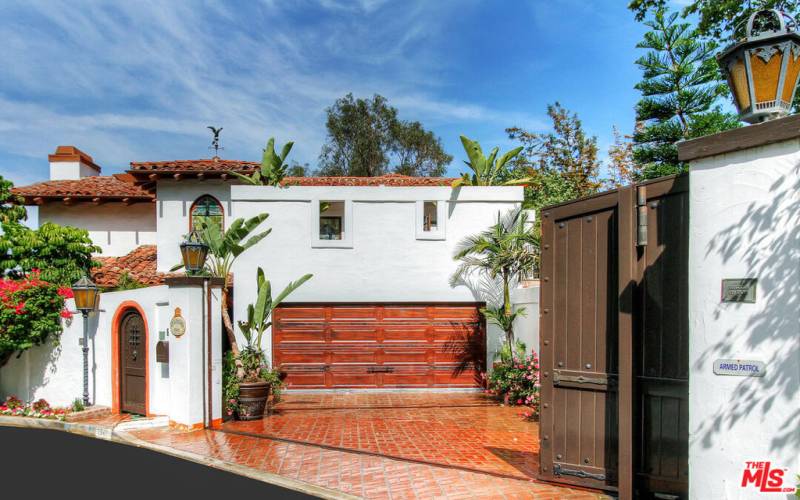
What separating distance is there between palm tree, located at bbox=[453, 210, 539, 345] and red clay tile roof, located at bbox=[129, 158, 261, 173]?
23.7ft

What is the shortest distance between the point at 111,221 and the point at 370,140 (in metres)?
15.3

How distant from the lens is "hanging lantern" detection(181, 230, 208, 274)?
927 cm

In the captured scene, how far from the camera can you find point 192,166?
15.6 metres

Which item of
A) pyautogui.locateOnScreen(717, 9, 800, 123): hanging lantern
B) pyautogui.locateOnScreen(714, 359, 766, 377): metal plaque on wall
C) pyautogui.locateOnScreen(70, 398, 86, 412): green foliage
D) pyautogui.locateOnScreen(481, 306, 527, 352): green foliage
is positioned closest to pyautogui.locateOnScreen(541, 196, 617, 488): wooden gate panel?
pyautogui.locateOnScreen(714, 359, 766, 377): metal plaque on wall

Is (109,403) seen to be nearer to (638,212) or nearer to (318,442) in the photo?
(318,442)

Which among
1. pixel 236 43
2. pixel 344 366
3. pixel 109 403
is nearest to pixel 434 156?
pixel 236 43

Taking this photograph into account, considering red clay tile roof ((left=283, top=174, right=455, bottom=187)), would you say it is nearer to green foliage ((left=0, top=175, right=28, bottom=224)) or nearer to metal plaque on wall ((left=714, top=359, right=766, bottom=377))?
green foliage ((left=0, top=175, right=28, bottom=224))

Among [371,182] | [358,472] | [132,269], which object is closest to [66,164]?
[132,269]

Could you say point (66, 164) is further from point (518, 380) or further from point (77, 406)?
point (518, 380)

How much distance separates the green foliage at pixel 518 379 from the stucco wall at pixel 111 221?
1265 centimetres

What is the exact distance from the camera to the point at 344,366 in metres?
12.7

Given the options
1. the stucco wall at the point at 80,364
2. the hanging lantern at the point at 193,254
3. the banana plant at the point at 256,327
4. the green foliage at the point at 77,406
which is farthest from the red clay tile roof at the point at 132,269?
the hanging lantern at the point at 193,254

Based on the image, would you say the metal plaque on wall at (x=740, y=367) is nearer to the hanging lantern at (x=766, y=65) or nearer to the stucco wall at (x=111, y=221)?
the hanging lantern at (x=766, y=65)

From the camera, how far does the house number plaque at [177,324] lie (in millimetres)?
9055
